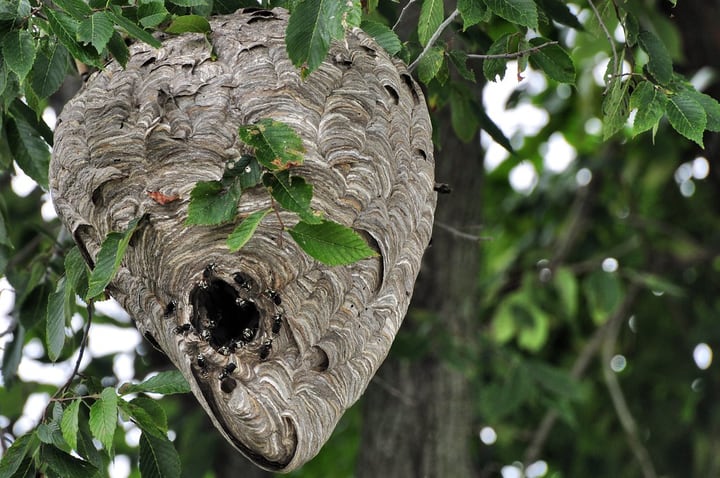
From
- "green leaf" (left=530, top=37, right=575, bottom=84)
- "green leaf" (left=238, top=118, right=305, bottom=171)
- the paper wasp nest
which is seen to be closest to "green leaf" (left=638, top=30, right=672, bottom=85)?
"green leaf" (left=530, top=37, right=575, bottom=84)

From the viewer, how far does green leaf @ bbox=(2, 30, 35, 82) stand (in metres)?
2.52

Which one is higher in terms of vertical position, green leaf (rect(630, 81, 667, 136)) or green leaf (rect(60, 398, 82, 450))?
green leaf (rect(60, 398, 82, 450))

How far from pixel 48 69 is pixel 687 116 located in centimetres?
153

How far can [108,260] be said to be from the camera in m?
2.48

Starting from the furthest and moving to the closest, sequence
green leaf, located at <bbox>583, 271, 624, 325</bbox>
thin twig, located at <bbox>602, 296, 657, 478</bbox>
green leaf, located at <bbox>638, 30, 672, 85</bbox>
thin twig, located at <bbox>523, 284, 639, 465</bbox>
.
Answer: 1. thin twig, located at <bbox>523, 284, 639, 465</bbox>
2. thin twig, located at <bbox>602, 296, 657, 478</bbox>
3. green leaf, located at <bbox>583, 271, 624, 325</bbox>
4. green leaf, located at <bbox>638, 30, 672, 85</bbox>

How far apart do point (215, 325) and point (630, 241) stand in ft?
15.5

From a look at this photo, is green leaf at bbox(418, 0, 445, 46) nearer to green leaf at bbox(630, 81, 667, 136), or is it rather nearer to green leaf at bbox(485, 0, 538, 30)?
green leaf at bbox(485, 0, 538, 30)

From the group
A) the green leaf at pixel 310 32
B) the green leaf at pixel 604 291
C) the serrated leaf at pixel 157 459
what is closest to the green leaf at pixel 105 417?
the serrated leaf at pixel 157 459

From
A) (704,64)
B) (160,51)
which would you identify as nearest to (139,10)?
(160,51)

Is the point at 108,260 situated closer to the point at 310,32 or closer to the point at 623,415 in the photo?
the point at 310,32

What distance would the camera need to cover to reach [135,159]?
2730 mm

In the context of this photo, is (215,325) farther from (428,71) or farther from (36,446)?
(428,71)

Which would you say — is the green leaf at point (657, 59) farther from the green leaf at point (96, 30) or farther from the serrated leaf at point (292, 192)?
the green leaf at point (96, 30)

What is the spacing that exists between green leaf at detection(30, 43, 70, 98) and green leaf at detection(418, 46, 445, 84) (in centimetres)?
91
